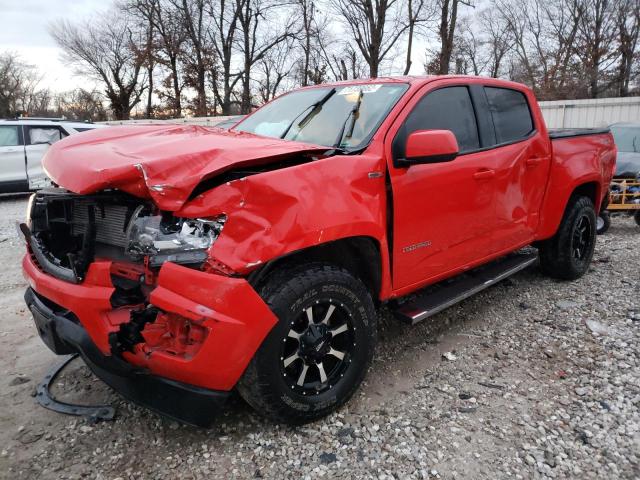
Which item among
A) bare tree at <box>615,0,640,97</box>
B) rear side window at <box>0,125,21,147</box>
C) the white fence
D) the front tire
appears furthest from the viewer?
bare tree at <box>615,0,640,97</box>

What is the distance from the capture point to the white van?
993 cm

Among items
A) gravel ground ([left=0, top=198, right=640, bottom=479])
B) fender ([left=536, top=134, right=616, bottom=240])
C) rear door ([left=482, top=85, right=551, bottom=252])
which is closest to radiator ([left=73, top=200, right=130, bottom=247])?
gravel ground ([left=0, top=198, right=640, bottom=479])

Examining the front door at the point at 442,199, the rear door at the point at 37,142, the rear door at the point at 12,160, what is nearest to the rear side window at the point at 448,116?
the front door at the point at 442,199

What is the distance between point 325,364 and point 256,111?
2385 mm

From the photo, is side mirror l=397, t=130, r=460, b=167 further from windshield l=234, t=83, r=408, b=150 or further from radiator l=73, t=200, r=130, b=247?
radiator l=73, t=200, r=130, b=247

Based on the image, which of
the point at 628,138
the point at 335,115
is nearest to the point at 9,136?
the point at 335,115

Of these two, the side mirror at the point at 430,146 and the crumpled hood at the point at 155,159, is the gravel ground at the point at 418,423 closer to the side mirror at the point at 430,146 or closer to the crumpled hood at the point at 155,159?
the crumpled hood at the point at 155,159

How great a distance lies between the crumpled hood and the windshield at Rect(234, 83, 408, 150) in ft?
1.57

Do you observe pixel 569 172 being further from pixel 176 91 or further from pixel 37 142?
pixel 176 91

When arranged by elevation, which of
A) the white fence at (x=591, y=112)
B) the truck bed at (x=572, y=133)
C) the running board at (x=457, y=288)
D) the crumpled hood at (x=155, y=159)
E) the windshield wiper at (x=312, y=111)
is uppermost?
the white fence at (x=591, y=112)

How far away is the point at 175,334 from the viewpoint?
6.82ft

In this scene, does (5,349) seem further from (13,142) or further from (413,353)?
(13,142)

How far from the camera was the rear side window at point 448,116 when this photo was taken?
296cm

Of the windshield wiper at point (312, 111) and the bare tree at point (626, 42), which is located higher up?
the bare tree at point (626, 42)
